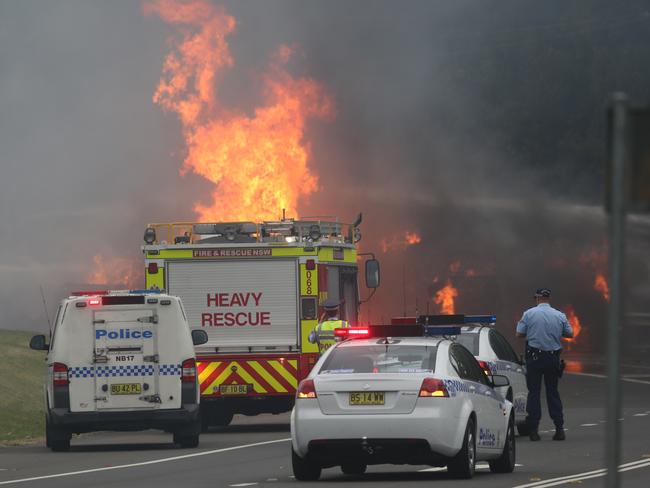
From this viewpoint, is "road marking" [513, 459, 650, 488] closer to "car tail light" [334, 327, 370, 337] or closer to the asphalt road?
the asphalt road

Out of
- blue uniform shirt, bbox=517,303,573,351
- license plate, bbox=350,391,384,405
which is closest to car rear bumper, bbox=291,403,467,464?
license plate, bbox=350,391,384,405

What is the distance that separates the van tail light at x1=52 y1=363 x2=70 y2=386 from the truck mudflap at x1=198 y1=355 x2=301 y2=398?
4142mm

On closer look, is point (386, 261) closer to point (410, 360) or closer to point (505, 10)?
point (505, 10)

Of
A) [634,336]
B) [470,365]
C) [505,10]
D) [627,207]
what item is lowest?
[634,336]

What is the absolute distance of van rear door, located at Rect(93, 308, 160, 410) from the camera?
20719mm

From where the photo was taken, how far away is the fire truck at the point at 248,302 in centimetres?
2455

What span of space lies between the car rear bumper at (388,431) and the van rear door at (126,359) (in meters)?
6.59

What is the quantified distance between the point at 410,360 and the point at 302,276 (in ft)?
33.0

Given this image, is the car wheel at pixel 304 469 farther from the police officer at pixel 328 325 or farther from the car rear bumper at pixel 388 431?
the police officer at pixel 328 325

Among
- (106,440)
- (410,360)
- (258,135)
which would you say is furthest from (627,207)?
(258,135)

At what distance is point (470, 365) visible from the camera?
1577cm

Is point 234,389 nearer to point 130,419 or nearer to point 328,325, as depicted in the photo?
point 328,325

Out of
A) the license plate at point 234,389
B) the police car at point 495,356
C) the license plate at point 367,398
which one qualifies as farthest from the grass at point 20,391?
the license plate at point 367,398

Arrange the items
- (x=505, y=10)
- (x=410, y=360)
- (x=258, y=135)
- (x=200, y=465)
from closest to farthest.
A: 1. (x=410, y=360)
2. (x=200, y=465)
3. (x=258, y=135)
4. (x=505, y=10)
